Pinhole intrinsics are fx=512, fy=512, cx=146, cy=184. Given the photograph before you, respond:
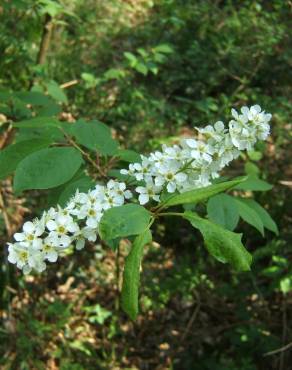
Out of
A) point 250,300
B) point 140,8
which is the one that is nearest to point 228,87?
point 140,8

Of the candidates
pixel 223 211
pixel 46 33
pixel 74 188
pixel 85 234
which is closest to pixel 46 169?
pixel 74 188

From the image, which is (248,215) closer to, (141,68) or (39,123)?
(39,123)

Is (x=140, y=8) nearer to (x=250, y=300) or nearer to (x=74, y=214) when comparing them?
(x=250, y=300)

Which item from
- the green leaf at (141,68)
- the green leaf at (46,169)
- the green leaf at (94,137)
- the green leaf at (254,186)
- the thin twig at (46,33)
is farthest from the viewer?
the green leaf at (141,68)

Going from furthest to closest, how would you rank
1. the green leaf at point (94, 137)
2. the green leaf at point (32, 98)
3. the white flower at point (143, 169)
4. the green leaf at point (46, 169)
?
the green leaf at point (32, 98), the green leaf at point (94, 137), the white flower at point (143, 169), the green leaf at point (46, 169)

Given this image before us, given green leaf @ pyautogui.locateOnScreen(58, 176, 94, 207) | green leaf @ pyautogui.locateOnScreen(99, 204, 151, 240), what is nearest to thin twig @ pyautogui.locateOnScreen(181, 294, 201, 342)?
green leaf @ pyautogui.locateOnScreen(58, 176, 94, 207)

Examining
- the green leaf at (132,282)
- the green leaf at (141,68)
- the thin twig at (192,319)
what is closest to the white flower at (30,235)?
the green leaf at (132,282)

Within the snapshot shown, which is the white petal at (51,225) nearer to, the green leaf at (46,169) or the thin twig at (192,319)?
the green leaf at (46,169)

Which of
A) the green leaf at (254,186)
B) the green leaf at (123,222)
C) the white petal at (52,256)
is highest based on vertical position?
the green leaf at (123,222)
